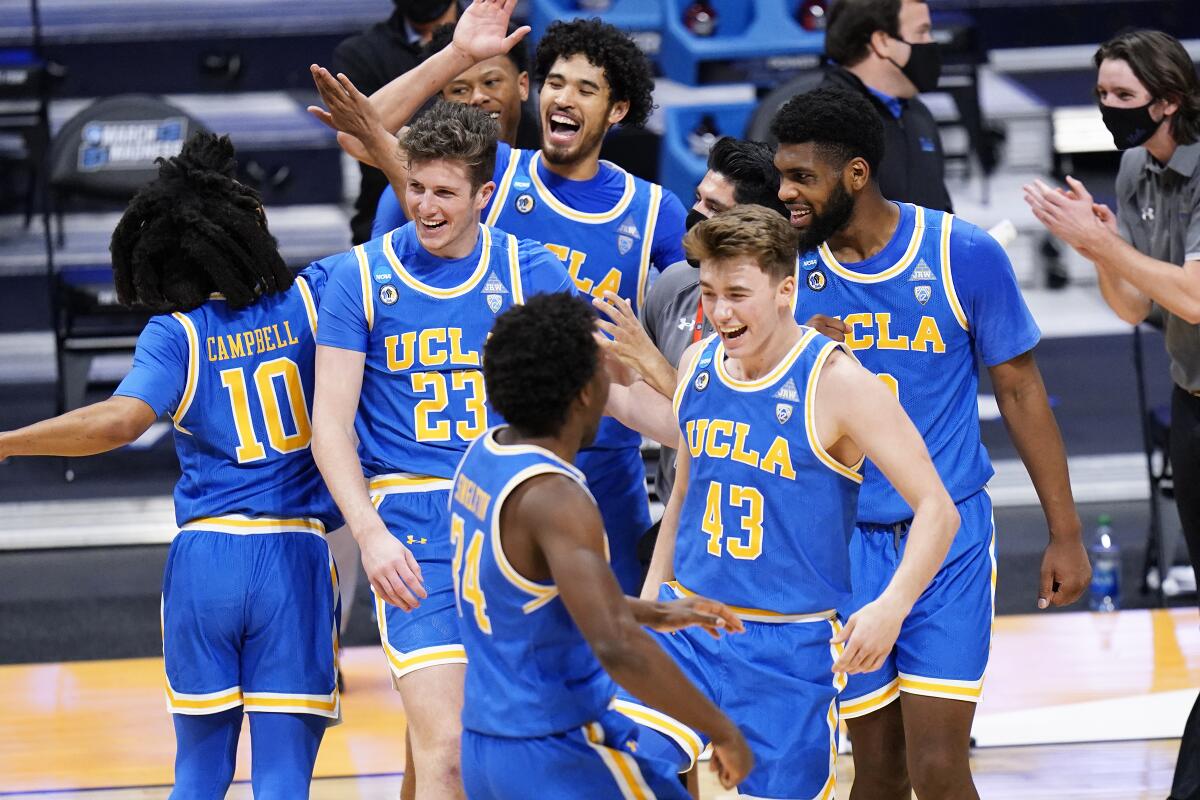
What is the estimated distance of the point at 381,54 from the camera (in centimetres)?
662

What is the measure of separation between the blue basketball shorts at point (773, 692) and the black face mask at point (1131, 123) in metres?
1.95

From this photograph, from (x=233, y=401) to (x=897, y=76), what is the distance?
323 centimetres

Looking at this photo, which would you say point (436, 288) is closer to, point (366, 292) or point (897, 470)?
point (366, 292)

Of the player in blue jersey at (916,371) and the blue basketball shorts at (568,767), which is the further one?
the player in blue jersey at (916,371)

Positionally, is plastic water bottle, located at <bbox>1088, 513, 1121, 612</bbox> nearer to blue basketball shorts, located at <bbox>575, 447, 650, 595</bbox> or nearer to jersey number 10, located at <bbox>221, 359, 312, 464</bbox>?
blue basketball shorts, located at <bbox>575, 447, 650, 595</bbox>

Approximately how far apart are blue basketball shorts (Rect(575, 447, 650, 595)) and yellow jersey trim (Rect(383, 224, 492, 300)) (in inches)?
29.7

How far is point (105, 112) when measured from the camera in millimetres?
8508

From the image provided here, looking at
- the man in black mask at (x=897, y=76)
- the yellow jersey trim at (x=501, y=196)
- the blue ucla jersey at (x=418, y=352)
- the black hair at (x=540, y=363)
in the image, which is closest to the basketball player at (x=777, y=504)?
the black hair at (x=540, y=363)

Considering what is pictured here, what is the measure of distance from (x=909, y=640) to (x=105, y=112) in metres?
5.67

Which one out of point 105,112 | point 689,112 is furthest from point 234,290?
point 689,112

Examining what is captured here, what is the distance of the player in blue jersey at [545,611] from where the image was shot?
10.5 feet

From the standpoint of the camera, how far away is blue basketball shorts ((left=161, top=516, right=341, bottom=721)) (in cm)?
407

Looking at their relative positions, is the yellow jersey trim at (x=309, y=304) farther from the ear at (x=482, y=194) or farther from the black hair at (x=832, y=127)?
the black hair at (x=832, y=127)

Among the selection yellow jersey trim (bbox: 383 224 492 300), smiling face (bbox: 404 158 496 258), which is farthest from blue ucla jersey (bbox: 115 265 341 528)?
smiling face (bbox: 404 158 496 258)
